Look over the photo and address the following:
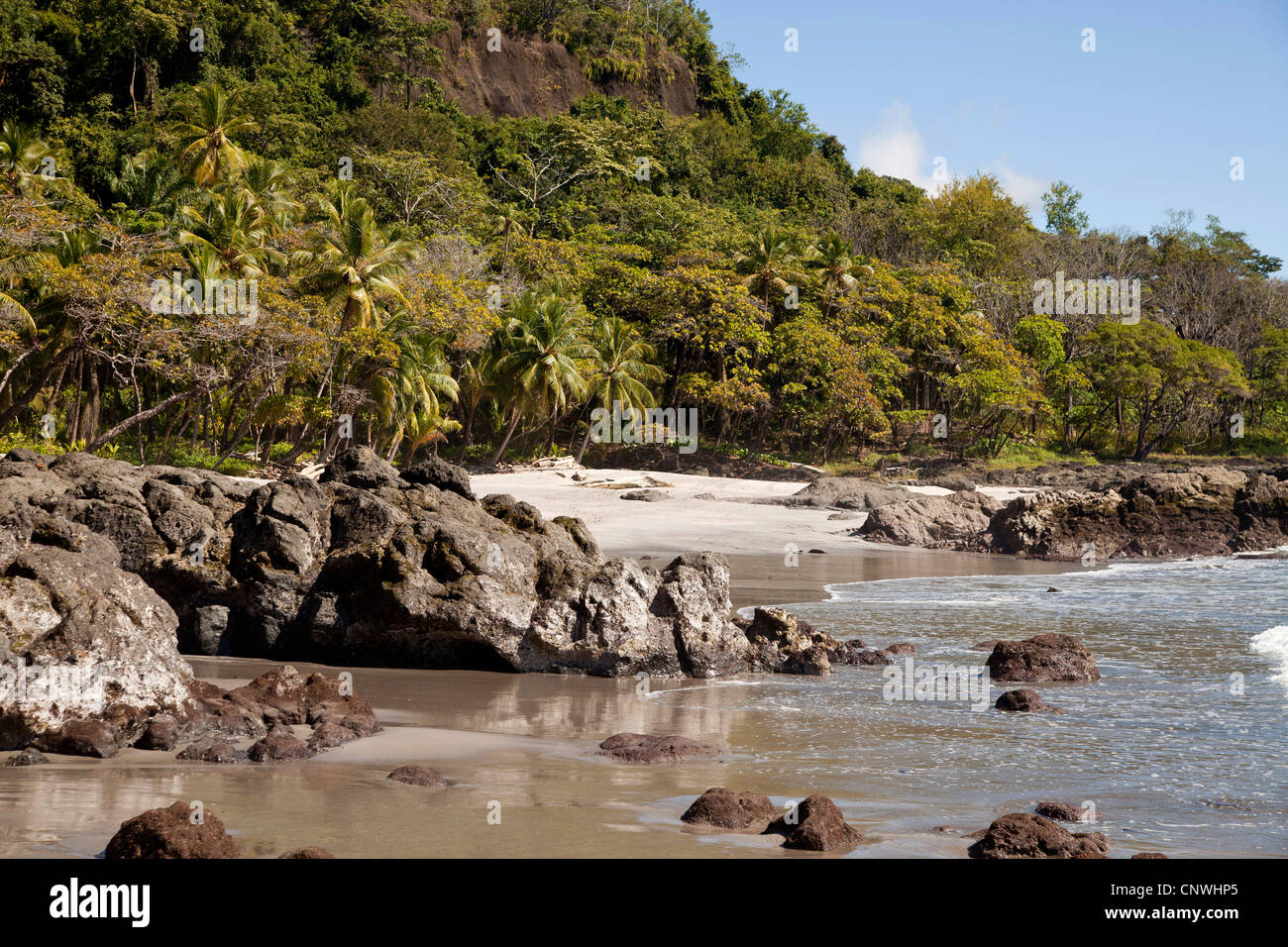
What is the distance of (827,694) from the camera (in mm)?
9930

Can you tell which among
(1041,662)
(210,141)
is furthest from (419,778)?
(210,141)

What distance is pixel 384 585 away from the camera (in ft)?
32.9

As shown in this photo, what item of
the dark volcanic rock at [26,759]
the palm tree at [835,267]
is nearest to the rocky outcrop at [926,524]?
the palm tree at [835,267]

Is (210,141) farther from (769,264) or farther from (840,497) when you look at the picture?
(840,497)

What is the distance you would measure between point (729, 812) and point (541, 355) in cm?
3064

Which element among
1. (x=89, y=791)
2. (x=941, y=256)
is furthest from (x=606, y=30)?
(x=89, y=791)

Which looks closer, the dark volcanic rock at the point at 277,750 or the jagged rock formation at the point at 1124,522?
the dark volcanic rock at the point at 277,750

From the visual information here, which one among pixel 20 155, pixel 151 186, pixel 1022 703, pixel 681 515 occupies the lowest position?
pixel 1022 703

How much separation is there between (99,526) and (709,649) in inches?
240

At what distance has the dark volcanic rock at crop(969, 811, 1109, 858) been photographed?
5.27 meters

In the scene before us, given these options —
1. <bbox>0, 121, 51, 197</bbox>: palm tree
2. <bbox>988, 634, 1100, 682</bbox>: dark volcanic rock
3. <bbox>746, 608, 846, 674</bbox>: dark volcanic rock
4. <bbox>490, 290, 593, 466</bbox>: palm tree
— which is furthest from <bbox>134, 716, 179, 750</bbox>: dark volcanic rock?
<bbox>0, 121, 51, 197</bbox>: palm tree

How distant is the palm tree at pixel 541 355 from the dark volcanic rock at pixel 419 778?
29.3m

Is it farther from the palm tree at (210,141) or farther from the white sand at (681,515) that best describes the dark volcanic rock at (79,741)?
the palm tree at (210,141)

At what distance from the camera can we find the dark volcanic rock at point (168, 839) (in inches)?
180
